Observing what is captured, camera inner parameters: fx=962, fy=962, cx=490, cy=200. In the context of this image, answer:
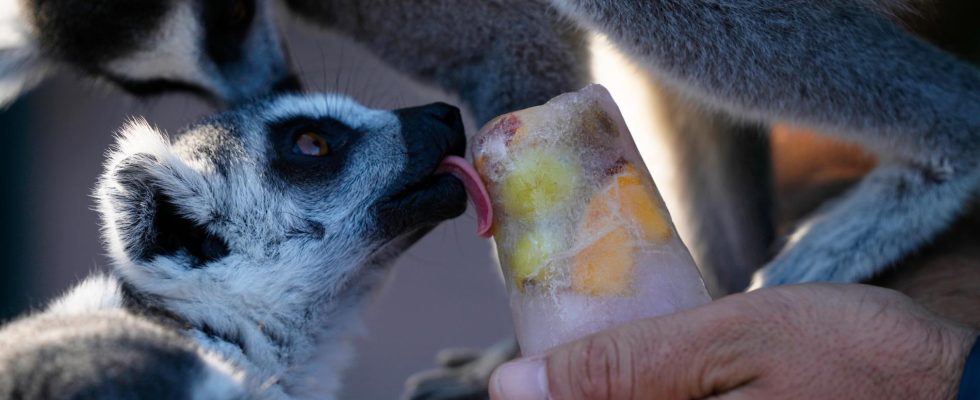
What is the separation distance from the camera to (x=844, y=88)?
1.76 metres

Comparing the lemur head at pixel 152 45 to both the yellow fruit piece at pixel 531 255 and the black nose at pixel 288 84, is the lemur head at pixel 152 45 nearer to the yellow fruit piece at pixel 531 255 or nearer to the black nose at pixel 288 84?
the black nose at pixel 288 84

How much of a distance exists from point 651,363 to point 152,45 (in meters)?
1.49

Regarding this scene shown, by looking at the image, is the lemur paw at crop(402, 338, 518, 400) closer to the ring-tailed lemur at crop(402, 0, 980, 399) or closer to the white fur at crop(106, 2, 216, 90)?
the ring-tailed lemur at crop(402, 0, 980, 399)

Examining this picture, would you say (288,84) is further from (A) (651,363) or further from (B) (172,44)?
(A) (651,363)

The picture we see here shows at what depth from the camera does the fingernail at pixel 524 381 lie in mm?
1308

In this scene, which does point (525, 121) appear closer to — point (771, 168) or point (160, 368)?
point (160, 368)

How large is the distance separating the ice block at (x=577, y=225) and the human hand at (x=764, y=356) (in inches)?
2.7

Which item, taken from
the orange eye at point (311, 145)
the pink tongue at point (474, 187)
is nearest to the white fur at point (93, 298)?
the orange eye at point (311, 145)

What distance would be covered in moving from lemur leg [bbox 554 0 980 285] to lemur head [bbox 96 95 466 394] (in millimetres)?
432

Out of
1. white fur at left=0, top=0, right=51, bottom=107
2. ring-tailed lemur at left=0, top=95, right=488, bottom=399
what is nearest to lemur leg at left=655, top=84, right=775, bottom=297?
ring-tailed lemur at left=0, top=95, right=488, bottom=399

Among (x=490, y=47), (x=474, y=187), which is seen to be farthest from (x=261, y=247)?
(x=490, y=47)

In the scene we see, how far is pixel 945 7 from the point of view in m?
2.33

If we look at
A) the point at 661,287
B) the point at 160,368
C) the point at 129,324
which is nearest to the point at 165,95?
the point at 129,324

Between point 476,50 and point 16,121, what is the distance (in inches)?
88.9
